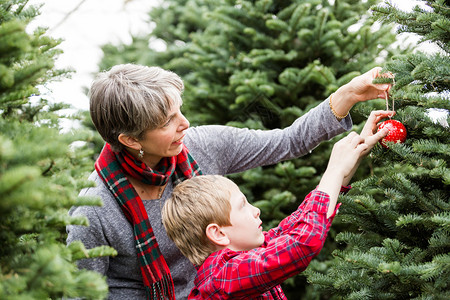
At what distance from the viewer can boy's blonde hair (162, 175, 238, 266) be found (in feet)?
6.15

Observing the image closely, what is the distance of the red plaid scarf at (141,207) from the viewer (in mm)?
2127

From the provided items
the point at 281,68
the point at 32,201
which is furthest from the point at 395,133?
the point at 281,68

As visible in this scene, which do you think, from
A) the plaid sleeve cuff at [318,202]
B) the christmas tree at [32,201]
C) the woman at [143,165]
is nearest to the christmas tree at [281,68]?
the woman at [143,165]

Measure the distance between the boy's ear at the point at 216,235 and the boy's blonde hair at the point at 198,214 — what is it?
24 mm

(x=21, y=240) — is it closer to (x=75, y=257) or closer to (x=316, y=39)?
(x=75, y=257)

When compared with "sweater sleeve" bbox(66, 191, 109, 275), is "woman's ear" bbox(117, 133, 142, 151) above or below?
above

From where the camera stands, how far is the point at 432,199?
5.64 feet

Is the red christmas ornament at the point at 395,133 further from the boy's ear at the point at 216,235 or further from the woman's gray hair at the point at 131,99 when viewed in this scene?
the woman's gray hair at the point at 131,99

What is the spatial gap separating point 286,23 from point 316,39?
0.93 feet

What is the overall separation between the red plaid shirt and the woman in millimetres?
495

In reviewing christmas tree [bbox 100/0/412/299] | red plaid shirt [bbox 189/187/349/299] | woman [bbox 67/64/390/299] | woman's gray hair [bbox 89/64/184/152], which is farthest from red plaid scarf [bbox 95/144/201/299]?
christmas tree [bbox 100/0/412/299]

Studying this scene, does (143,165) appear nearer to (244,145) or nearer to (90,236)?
(90,236)

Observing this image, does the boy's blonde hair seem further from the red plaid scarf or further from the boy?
the red plaid scarf

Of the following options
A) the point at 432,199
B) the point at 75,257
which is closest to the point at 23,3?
the point at 75,257
